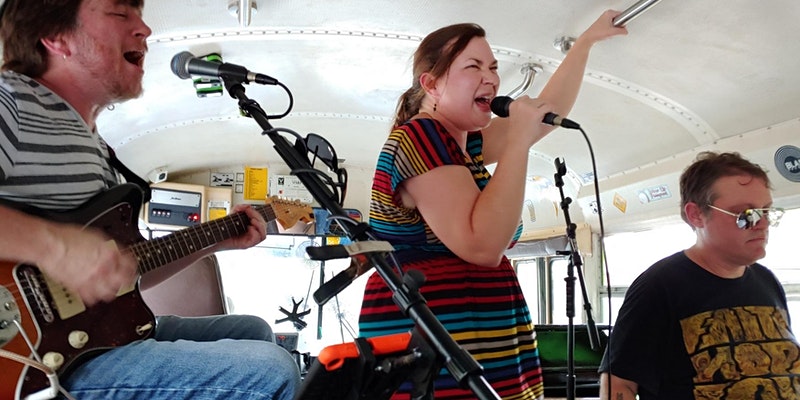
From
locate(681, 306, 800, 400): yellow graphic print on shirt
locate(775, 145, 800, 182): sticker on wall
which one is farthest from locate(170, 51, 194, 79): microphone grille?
locate(775, 145, 800, 182): sticker on wall

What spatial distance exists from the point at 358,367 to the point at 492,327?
0.55 m

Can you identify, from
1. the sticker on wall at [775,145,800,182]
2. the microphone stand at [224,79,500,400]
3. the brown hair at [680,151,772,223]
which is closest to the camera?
the microphone stand at [224,79,500,400]

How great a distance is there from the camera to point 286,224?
7.09 ft

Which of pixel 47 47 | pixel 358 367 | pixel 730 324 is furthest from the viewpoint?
pixel 730 324

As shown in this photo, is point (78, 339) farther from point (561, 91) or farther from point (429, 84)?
point (561, 91)

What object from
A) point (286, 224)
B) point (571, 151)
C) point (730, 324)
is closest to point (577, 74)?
point (730, 324)

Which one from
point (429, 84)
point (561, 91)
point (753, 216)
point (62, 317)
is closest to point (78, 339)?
point (62, 317)

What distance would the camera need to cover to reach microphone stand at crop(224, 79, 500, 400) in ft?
2.46

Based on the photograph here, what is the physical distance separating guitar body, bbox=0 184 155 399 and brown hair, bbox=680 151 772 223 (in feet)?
6.65

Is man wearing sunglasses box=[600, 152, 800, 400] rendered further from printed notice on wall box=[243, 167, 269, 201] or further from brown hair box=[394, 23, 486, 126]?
printed notice on wall box=[243, 167, 269, 201]

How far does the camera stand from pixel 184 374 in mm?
1124

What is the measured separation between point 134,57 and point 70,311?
0.79 meters

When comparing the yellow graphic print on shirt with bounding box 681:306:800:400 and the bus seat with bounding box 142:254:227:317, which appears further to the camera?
the bus seat with bounding box 142:254:227:317

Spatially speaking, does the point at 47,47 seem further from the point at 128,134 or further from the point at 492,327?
the point at 128,134
